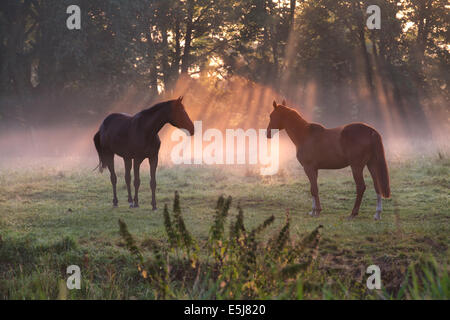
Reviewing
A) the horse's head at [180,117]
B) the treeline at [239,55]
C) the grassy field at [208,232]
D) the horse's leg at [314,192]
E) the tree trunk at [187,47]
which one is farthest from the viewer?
the tree trunk at [187,47]

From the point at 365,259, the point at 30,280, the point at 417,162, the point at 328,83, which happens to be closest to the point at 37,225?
the point at 30,280

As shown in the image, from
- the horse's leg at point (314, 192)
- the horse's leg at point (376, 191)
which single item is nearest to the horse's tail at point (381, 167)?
the horse's leg at point (376, 191)

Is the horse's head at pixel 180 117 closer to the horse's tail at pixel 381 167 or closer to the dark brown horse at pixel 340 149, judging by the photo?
the dark brown horse at pixel 340 149

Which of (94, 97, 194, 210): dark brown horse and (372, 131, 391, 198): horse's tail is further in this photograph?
(94, 97, 194, 210): dark brown horse

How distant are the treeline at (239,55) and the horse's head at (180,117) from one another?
19595mm

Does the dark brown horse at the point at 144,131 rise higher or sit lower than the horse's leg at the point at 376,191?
higher

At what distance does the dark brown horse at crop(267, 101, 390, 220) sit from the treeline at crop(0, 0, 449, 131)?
20935 mm

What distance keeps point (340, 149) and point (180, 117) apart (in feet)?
11.5

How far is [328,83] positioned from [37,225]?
3237 cm

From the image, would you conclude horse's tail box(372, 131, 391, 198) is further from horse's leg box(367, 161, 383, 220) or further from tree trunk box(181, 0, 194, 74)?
tree trunk box(181, 0, 194, 74)

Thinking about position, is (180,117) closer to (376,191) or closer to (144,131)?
(144,131)

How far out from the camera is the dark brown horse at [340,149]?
364 inches

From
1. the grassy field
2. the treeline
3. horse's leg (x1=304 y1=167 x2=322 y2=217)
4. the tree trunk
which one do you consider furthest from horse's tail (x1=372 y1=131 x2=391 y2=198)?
Result: the tree trunk

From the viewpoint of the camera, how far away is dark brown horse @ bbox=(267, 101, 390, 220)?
30.3ft
